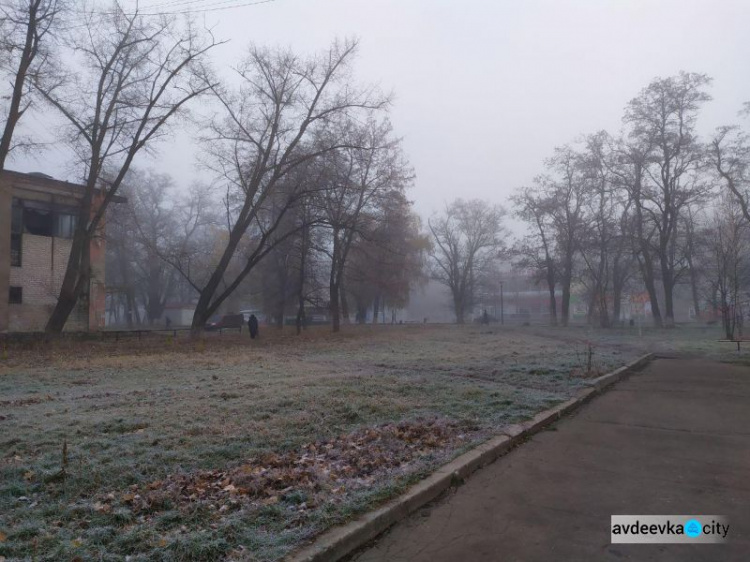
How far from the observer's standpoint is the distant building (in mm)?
32812

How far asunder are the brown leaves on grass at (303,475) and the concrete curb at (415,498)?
1.36 feet

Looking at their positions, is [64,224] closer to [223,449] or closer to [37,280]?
[37,280]

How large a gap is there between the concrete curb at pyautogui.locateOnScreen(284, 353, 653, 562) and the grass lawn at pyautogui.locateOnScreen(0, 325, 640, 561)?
129mm

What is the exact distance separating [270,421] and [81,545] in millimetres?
3764

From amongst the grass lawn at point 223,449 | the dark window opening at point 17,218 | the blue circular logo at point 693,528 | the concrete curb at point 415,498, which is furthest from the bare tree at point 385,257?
the blue circular logo at point 693,528

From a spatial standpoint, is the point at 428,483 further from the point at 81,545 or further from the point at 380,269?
the point at 380,269

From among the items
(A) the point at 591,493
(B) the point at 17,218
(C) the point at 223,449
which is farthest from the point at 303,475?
(B) the point at 17,218

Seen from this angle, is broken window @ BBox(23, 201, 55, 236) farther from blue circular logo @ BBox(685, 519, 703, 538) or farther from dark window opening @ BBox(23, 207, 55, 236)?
blue circular logo @ BBox(685, 519, 703, 538)

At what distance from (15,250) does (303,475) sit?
3543cm

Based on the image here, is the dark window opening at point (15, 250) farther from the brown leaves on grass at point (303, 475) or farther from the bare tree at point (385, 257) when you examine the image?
the brown leaves on grass at point (303, 475)

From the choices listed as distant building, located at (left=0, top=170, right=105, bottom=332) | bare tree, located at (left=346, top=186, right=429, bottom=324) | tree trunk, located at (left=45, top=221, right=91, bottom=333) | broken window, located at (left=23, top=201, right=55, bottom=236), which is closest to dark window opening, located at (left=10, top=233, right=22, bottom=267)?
distant building, located at (left=0, top=170, right=105, bottom=332)

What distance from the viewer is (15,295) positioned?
33875mm

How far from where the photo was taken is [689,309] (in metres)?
89.9

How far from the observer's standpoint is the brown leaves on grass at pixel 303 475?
4.73 meters
